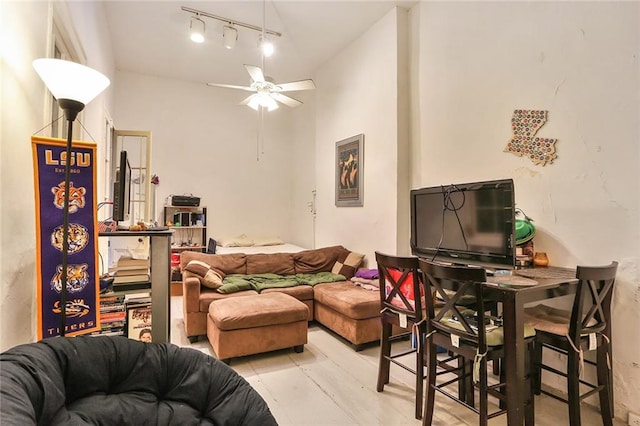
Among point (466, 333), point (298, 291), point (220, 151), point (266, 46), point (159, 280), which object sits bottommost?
point (298, 291)

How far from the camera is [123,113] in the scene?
575 centimetres

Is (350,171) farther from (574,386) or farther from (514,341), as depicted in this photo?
(574,386)

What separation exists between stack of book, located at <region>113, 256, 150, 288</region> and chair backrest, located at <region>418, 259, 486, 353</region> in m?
1.74

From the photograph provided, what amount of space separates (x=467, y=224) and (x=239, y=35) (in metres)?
3.84

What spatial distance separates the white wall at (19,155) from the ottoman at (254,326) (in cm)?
144

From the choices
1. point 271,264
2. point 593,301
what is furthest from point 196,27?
point 593,301

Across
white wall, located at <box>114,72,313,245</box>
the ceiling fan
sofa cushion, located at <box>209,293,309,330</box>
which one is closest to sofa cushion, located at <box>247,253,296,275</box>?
sofa cushion, located at <box>209,293,309,330</box>

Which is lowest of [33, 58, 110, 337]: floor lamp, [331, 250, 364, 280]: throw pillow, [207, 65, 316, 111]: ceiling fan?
[331, 250, 364, 280]: throw pillow

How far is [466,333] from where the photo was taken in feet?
6.04

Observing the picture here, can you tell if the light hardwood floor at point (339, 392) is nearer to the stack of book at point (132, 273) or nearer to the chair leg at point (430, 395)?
the chair leg at point (430, 395)

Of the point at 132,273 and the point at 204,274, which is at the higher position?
the point at 132,273

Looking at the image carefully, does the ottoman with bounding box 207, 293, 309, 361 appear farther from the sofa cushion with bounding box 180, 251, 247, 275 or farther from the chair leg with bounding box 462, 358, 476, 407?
the chair leg with bounding box 462, 358, 476, 407

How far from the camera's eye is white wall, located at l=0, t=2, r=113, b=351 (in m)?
1.33

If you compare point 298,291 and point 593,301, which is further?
point 298,291
